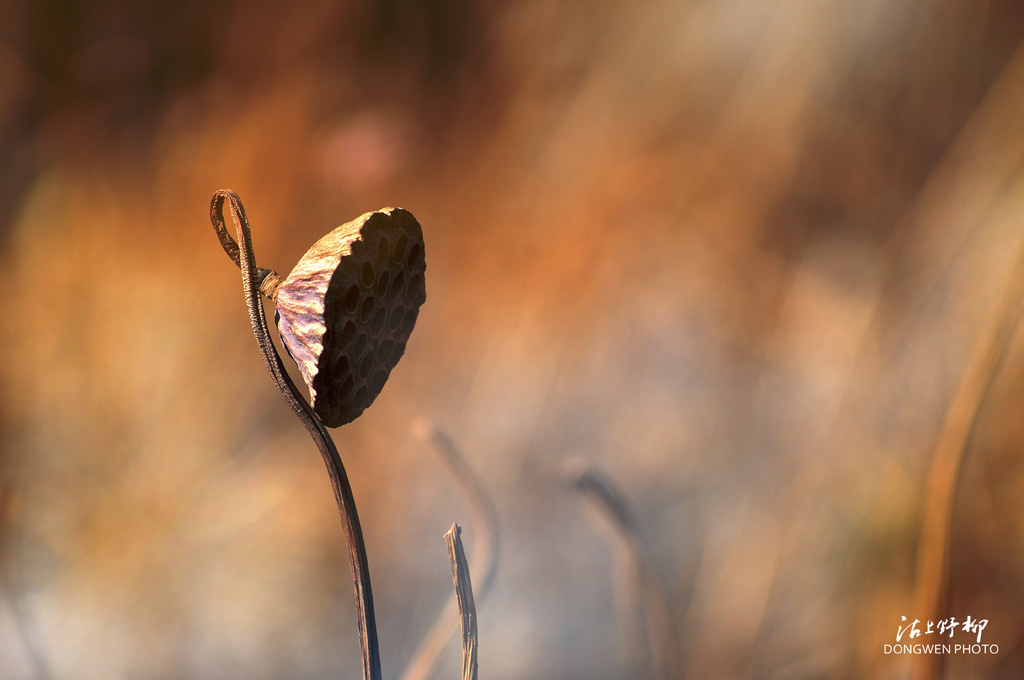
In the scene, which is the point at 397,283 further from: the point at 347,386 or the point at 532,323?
the point at 532,323

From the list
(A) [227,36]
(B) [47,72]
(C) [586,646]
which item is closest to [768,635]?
(C) [586,646]

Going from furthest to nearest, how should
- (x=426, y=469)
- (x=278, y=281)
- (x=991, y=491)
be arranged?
(x=426, y=469) < (x=991, y=491) < (x=278, y=281)

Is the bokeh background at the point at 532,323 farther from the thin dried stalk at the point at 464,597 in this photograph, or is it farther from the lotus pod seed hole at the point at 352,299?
the lotus pod seed hole at the point at 352,299

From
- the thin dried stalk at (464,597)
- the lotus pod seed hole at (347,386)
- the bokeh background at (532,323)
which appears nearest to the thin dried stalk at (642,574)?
the bokeh background at (532,323)

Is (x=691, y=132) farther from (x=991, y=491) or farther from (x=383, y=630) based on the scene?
(x=383, y=630)

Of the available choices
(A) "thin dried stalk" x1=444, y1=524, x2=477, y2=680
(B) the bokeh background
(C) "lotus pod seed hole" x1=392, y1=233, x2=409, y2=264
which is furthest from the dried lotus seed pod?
(B) the bokeh background

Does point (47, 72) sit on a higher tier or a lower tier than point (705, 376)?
higher
